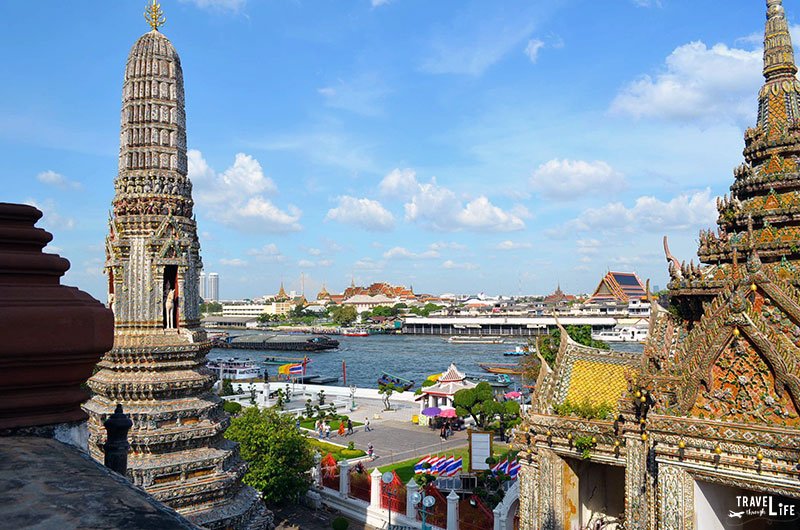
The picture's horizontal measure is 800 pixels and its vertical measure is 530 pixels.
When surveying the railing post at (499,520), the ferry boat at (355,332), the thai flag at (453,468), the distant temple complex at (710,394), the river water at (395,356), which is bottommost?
the river water at (395,356)

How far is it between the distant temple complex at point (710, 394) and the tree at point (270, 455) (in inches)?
402

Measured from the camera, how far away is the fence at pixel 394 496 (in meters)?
19.2

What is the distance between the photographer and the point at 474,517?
17453 millimetres

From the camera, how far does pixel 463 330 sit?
133 meters

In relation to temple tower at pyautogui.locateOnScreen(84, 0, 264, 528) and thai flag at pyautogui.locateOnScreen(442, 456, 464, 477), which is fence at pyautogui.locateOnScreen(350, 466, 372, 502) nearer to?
thai flag at pyautogui.locateOnScreen(442, 456, 464, 477)

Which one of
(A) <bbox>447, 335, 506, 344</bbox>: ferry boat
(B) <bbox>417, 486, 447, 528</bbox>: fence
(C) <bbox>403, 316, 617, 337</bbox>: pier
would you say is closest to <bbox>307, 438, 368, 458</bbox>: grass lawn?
(B) <bbox>417, 486, 447, 528</bbox>: fence

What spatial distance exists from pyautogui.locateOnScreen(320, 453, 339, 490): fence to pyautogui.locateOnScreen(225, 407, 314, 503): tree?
1.95 m

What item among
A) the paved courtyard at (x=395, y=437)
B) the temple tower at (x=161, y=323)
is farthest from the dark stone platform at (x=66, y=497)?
the paved courtyard at (x=395, y=437)

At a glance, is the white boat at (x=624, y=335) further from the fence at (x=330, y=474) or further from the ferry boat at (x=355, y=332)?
the fence at (x=330, y=474)

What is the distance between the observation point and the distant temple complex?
24.0 ft

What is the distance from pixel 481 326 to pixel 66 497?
130 metres

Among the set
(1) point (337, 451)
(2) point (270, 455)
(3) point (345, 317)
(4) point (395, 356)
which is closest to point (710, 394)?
(2) point (270, 455)

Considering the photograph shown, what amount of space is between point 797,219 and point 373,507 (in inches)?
578

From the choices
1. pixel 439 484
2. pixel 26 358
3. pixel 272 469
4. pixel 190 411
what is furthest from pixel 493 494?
pixel 26 358
